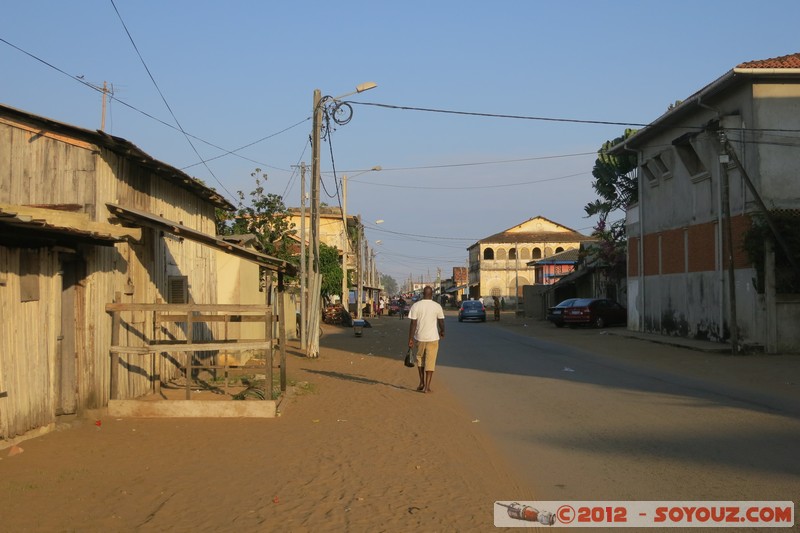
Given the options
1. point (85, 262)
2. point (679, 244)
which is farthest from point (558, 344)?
point (85, 262)

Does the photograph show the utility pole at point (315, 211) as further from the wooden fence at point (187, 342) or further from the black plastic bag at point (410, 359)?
the wooden fence at point (187, 342)

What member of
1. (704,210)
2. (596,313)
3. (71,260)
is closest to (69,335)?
(71,260)

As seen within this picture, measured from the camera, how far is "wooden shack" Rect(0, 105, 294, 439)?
27.3ft

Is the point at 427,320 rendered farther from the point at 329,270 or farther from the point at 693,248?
the point at 329,270

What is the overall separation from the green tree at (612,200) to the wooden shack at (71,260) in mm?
30431

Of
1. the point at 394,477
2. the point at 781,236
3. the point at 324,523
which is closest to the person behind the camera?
the point at 324,523

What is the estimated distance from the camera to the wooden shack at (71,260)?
27.3 ft

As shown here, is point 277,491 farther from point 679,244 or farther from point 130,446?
point 679,244

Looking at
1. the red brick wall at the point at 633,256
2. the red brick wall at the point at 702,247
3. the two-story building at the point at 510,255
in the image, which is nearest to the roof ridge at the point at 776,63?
the red brick wall at the point at 702,247

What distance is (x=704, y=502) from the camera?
6.25m

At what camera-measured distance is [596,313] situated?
124ft

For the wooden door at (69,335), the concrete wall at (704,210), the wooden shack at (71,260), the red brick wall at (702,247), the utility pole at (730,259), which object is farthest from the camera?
Answer: the red brick wall at (702,247)

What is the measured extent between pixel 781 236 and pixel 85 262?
17.7 m

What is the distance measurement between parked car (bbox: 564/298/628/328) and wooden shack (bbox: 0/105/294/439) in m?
26.8
